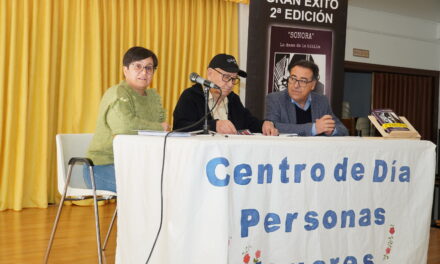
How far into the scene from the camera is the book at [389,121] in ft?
7.56

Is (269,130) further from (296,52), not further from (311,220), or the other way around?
(296,52)

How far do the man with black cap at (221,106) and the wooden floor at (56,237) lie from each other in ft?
2.88

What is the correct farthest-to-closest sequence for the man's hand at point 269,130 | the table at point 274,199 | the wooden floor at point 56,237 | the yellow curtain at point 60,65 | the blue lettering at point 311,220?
the yellow curtain at point 60,65 < the wooden floor at point 56,237 < the man's hand at point 269,130 < the blue lettering at point 311,220 < the table at point 274,199

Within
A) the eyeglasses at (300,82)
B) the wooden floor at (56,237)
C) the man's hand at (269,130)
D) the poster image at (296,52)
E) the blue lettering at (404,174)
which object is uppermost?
the poster image at (296,52)

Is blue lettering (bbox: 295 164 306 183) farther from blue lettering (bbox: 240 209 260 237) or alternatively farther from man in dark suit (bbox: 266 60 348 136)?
man in dark suit (bbox: 266 60 348 136)

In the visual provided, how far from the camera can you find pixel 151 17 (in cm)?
480

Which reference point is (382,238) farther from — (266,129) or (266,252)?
(266,129)

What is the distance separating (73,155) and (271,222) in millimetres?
1277

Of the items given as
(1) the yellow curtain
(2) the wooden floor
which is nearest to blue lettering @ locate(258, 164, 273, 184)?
(2) the wooden floor

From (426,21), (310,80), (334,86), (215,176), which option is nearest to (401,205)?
(215,176)

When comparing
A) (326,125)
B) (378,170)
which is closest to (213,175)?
(378,170)

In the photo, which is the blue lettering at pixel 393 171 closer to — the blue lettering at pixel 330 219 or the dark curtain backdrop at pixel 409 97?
the blue lettering at pixel 330 219

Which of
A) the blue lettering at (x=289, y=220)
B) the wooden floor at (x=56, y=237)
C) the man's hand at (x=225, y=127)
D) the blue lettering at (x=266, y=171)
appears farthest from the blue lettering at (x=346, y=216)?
the wooden floor at (x=56, y=237)

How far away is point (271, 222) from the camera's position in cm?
178
